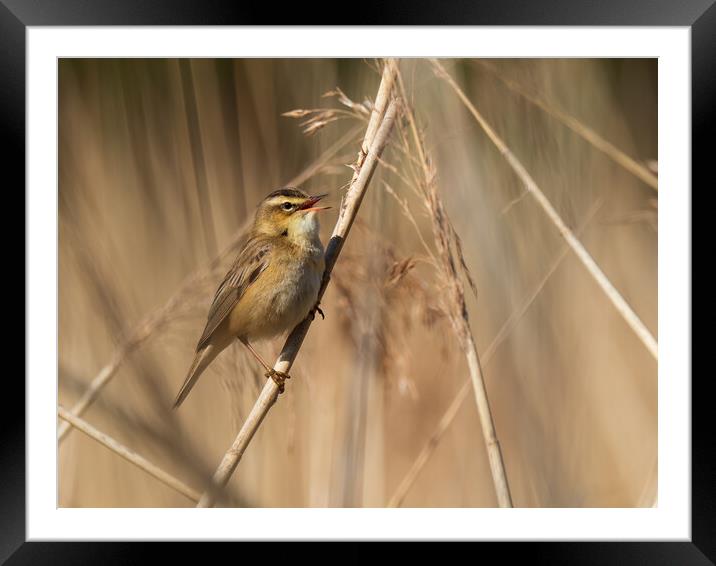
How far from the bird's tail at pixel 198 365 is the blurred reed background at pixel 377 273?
5 centimetres

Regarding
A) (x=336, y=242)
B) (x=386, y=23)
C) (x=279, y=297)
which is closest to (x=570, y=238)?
(x=336, y=242)

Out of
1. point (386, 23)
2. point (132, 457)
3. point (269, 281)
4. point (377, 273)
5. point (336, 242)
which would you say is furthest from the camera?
point (269, 281)

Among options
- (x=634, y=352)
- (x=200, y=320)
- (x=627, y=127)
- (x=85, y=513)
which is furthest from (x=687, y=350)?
(x=85, y=513)

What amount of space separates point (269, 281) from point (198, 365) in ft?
1.70

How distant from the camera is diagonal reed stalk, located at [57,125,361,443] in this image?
9.43 feet

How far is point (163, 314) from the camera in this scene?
3223mm

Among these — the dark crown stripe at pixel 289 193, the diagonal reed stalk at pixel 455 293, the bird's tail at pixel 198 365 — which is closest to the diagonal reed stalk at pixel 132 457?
the bird's tail at pixel 198 365

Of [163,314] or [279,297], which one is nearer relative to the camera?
[163,314]

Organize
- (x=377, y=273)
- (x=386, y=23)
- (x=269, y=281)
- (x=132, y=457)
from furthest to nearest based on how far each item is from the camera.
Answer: (x=269, y=281) < (x=377, y=273) < (x=386, y=23) < (x=132, y=457)

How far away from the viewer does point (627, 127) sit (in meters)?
3.44

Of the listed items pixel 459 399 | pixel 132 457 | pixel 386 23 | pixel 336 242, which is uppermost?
pixel 386 23

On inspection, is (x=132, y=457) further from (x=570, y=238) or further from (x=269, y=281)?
(x=570, y=238)

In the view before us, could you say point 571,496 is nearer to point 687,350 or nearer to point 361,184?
point 687,350

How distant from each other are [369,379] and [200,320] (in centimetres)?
84
